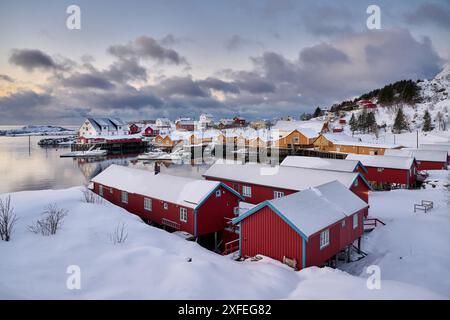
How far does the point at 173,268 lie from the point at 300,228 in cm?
590

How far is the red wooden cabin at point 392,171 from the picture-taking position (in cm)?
3516

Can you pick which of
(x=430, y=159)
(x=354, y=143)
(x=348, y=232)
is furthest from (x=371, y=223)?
(x=354, y=143)

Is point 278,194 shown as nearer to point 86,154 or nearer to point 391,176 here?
point 391,176

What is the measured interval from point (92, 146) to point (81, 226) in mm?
78365

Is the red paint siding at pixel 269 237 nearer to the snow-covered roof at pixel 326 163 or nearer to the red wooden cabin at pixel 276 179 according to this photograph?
the red wooden cabin at pixel 276 179

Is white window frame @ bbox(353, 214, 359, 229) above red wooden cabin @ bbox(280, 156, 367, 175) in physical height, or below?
below

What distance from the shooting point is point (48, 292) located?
9.22m

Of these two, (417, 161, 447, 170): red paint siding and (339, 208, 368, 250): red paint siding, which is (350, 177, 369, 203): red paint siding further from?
(417, 161, 447, 170): red paint siding

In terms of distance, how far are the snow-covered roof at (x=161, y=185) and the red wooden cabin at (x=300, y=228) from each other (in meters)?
5.37

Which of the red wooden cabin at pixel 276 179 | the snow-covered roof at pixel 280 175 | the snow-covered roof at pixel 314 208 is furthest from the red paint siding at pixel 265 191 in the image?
the snow-covered roof at pixel 314 208

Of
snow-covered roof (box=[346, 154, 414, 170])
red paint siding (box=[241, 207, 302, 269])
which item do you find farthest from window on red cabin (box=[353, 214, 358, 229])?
snow-covered roof (box=[346, 154, 414, 170])

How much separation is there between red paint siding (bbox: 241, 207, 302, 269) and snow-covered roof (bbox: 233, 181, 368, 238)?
377 millimetres

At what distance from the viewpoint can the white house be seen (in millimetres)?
95838
